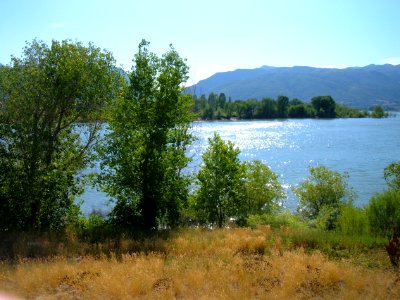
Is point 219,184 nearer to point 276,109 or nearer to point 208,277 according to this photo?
point 208,277

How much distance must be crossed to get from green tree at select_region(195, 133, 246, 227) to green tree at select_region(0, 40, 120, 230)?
7791mm

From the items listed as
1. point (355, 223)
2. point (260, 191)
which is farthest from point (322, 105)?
point (355, 223)

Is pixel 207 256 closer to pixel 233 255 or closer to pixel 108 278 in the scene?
pixel 233 255

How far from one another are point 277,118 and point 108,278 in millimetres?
181356

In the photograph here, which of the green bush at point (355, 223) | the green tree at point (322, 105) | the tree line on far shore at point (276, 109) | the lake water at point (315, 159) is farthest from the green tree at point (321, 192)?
the green tree at point (322, 105)

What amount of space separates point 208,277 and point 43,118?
35.9 ft

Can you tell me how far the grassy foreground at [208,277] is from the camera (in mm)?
8211

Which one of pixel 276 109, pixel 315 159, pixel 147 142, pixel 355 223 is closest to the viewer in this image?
pixel 355 223

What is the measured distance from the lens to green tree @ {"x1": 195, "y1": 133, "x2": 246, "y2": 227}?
2299 cm

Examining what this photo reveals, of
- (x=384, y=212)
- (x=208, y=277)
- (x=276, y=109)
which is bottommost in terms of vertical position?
(x=384, y=212)

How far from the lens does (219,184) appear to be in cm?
2294

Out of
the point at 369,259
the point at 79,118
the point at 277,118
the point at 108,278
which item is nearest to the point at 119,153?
the point at 79,118

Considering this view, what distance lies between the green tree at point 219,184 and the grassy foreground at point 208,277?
10999 mm

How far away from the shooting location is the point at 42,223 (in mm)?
17625
